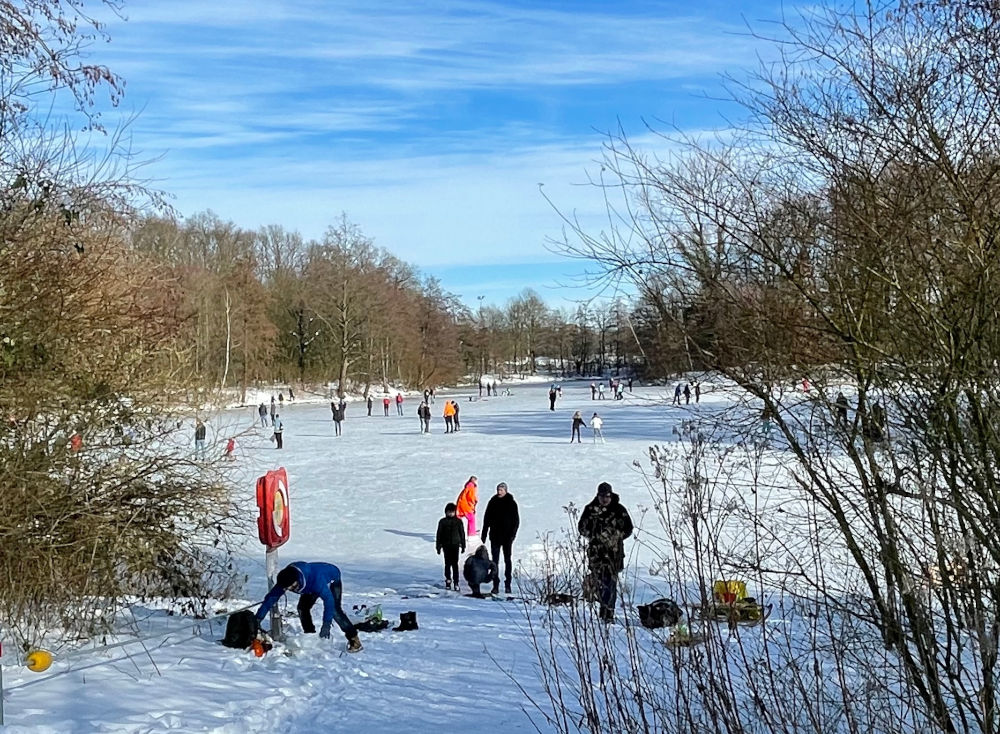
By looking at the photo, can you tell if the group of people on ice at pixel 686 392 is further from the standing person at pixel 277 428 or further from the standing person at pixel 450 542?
the standing person at pixel 277 428

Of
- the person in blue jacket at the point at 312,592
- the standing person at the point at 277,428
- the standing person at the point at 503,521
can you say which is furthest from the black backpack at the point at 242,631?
the standing person at the point at 277,428

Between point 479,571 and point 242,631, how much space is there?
4218mm

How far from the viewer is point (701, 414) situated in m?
3.93

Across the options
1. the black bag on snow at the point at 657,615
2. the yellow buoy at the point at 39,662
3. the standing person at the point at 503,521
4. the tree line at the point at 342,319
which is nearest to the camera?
the yellow buoy at the point at 39,662

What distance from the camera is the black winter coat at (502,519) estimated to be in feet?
37.6

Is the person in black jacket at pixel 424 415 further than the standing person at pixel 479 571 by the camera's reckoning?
Yes

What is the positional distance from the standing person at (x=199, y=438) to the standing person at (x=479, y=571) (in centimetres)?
406

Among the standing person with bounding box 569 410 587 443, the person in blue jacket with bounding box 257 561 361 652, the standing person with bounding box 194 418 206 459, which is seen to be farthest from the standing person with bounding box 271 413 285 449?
the person in blue jacket with bounding box 257 561 361 652

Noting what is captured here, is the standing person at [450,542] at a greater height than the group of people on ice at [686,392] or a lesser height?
lesser

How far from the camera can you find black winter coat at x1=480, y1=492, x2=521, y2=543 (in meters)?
11.5

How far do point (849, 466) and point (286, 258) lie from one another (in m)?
64.6

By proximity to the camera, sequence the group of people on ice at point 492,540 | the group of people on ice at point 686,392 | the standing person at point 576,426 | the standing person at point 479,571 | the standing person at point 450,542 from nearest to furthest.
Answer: the group of people on ice at point 686,392 → the standing person at point 479,571 → the group of people on ice at point 492,540 → the standing person at point 450,542 → the standing person at point 576,426

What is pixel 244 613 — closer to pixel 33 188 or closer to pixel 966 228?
pixel 33 188

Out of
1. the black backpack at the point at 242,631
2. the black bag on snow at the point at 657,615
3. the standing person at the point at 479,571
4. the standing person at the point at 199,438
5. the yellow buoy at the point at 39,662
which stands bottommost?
the standing person at the point at 479,571
